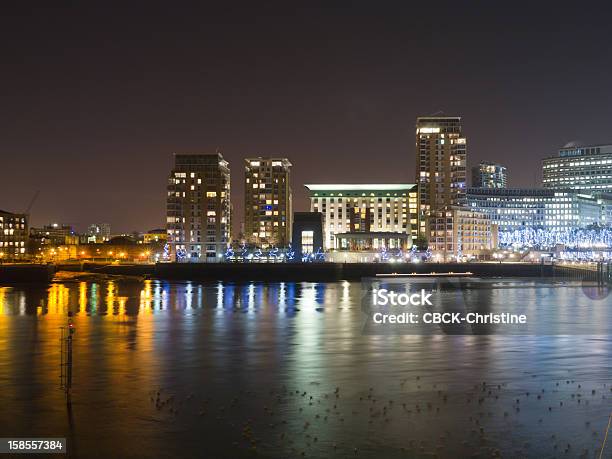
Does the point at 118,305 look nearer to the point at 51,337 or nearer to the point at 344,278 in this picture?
the point at 51,337

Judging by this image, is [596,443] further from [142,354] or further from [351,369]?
[142,354]

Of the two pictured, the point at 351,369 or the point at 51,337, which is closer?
the point at 351,369

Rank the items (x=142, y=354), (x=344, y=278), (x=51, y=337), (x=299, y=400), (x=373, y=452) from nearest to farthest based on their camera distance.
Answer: (x=373, y=452), (x=299, y=400), (x=142, y=354), (x=51, y=337), (x=344, y=278)

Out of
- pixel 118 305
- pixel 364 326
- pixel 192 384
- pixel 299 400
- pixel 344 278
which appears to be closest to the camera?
pixel 299 400

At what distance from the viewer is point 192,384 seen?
107 feet

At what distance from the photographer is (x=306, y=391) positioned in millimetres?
30625

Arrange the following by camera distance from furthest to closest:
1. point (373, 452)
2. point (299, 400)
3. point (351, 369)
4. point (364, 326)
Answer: point (364, 326) < point (351, 369) < point (299, 400) < point (373, 452)

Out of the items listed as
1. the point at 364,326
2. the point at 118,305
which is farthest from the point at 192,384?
the point at 118,305

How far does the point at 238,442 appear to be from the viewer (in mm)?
22625

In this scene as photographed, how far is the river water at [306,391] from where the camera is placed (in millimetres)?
22703

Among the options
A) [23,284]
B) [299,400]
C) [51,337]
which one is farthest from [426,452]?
[23,284]

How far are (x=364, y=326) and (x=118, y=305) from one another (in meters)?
33.4

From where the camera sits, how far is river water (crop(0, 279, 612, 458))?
22703mm

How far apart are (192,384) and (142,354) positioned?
9627 millimetres
